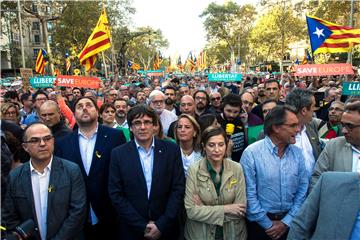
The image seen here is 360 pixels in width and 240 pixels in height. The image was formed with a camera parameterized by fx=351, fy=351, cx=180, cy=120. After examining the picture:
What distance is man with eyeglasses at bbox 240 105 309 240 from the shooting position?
3.29 meters

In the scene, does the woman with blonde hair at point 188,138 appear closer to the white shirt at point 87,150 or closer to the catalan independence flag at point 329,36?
the white shirt at point 87,150

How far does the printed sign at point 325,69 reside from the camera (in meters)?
8.66

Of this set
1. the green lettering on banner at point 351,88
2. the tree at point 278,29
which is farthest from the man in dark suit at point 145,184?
the tree at point 278,29

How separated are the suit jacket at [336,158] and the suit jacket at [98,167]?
2.07 m

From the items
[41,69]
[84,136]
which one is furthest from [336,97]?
[41,69]

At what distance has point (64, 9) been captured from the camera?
24375 millimetres

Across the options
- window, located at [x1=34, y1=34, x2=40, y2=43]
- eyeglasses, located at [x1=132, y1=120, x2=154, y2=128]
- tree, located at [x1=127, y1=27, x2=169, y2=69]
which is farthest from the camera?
window, located at [x1=34, y1=34, x2=40, y2=43]

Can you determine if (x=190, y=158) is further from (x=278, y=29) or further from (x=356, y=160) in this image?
(x=278, y=29)

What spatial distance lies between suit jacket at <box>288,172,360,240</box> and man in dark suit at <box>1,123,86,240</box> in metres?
1.97

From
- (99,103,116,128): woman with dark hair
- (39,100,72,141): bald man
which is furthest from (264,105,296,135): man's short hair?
(99,103,116,128): woman with dark hair

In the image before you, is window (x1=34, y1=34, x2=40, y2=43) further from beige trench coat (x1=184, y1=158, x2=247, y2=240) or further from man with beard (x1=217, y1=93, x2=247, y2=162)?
beige trench coat (x1=184, y1=158, x2=247, y2=240)

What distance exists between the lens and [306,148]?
12.4 feet

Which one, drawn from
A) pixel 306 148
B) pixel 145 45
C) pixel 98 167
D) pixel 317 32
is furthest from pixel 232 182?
pixel 145 45

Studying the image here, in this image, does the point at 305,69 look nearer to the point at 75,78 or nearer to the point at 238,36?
the point at 75,78
